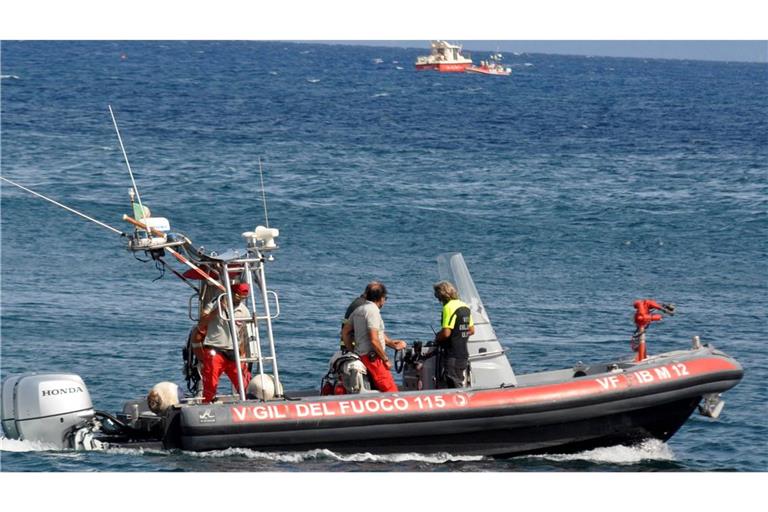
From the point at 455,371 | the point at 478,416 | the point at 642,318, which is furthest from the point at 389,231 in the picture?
the point at 478,416

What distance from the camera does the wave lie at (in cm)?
1098

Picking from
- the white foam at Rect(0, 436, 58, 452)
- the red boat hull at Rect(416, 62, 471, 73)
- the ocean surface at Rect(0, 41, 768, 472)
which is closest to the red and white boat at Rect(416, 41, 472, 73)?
the red boat hull at Rect(416, 62, 471, 73)

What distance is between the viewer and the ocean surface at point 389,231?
14.0 m

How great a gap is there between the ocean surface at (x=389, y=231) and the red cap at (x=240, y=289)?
1.41 m

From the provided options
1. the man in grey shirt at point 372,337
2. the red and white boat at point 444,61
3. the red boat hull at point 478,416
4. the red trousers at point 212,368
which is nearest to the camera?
the red boat hull at point 478,416

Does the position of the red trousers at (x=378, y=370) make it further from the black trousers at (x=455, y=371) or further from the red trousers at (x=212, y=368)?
the red trousers at (x=212, y=368)

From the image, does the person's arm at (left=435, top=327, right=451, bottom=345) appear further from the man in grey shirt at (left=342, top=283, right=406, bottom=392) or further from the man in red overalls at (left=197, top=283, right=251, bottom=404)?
the man in red overalls at (left=197, top=283, right=251, bottom=404)

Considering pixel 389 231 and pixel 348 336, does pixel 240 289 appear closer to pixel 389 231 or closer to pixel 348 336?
pixel 348 336

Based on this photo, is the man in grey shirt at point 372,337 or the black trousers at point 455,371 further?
the black trousers at point 455,371

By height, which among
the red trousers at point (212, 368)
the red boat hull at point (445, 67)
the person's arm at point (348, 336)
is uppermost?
the red boat hull at point (445, 67)

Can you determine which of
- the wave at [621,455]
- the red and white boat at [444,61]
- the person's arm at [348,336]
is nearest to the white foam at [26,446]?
the person's arm at [348,336]

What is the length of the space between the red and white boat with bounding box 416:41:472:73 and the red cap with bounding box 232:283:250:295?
7785 centimetres

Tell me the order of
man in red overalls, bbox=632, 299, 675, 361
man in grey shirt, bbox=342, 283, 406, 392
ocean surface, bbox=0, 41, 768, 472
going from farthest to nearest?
ocean surface, bbox=0, 41, 768, 472, man in red overalls, bbox=632, 299, 675, 361, man in grey shirt, bbox=342, 283, 406, 392

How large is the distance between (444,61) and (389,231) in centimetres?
6474
